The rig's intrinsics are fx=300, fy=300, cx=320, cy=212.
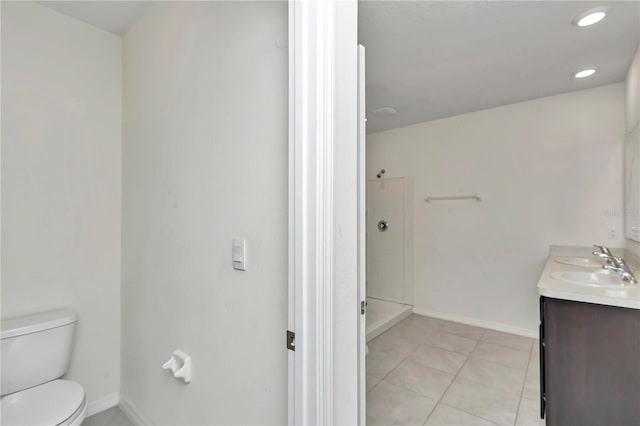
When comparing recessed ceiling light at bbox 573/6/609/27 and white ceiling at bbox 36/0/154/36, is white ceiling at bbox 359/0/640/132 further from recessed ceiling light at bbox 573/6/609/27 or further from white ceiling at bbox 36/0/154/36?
white ceiling at bbox 36/0/154/36

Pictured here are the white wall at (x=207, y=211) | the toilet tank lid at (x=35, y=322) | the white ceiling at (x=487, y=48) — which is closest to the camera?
the white wall at (x=207, y=211)

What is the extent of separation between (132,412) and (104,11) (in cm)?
241

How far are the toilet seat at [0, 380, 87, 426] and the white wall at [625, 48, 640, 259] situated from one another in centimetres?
332

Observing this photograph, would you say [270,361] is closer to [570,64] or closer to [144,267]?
[144,267]

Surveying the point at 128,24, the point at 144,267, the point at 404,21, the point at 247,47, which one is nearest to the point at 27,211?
the point at 144,267

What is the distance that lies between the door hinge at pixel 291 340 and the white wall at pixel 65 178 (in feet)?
5.52

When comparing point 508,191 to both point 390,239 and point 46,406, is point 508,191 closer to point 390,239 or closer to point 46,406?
point 390,239

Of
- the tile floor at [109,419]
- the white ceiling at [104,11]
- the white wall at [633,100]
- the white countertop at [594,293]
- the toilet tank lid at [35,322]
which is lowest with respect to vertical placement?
the tile floor at [109,419]

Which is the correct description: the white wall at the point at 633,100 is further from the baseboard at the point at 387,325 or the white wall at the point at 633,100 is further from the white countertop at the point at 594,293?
the baseboard at the point at 387,325

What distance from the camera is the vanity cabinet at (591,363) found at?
1309 millimetres

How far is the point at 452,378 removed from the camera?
226 cm

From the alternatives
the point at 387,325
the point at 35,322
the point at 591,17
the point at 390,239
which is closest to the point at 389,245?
the point at 390,239

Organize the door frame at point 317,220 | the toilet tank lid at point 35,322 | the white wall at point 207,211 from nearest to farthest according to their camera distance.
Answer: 1. the door frame at point 317,220
2. the white wall at point 207,211
3. the toilet tank lid at point 35,322

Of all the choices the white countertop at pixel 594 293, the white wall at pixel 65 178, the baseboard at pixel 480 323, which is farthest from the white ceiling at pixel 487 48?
the baseboard at pixel 480 323
